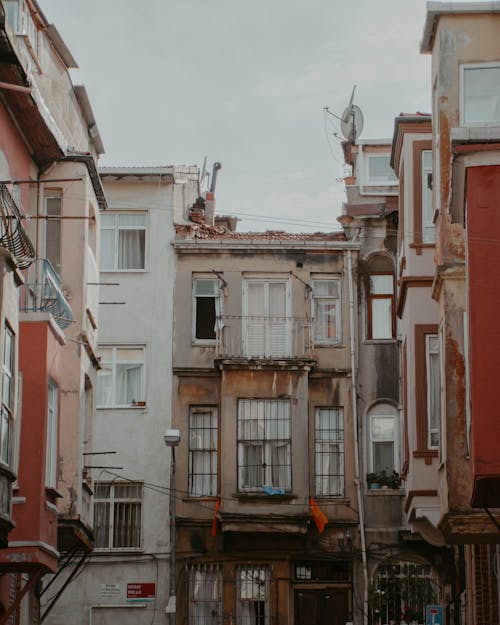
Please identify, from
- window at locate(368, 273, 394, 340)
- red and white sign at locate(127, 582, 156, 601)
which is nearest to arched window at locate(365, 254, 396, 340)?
window at locate(368, 273, 394, 340)

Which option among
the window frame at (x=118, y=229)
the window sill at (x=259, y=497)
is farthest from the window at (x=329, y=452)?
the window frame at (x=118, y=229)

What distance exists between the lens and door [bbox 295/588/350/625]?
3922cm

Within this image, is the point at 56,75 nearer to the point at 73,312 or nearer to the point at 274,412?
the point at 73,312

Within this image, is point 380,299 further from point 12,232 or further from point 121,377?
point 12,232

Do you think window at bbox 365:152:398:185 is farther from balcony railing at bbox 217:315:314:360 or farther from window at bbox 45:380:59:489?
window at bbox 45:380:59:489

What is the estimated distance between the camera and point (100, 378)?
4034cm

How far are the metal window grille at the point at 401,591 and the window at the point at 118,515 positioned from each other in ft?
20.3

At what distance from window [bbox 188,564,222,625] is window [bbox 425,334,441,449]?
14413 millimetres

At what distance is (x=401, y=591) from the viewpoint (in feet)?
125

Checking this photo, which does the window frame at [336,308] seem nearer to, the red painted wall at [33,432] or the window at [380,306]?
the window at [380,306]

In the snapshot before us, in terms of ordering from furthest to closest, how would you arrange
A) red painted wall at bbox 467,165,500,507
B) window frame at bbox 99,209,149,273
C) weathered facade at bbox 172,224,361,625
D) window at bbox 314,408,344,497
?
window frame at bbox 99,209,149,273, window at bbox 314,408,344,497, weathered facade at bbox 172,224,361,625, red painted wall at bbox 467,165,500,507

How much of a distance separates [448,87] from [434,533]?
809 cm

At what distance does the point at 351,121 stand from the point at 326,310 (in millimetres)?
6036

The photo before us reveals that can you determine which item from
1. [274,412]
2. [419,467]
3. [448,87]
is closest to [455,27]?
[448,87]
